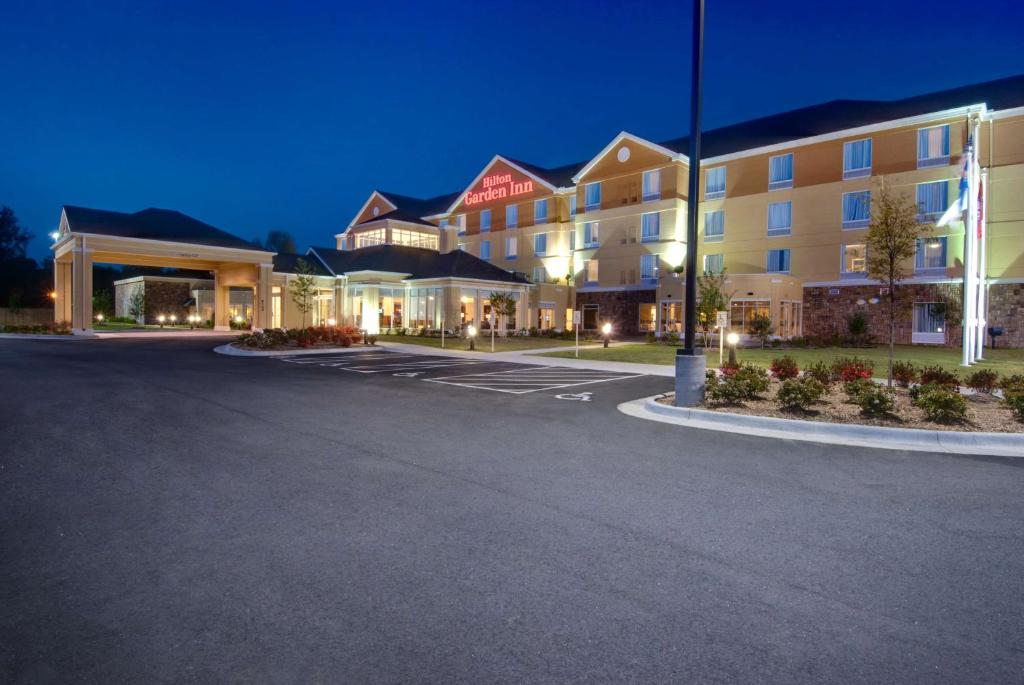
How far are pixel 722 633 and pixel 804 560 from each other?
1.36m

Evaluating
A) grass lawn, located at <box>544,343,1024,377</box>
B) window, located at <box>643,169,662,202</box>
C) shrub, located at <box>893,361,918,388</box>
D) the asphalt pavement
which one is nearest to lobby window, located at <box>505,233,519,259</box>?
window, located at <box>643,169,662,202</box>

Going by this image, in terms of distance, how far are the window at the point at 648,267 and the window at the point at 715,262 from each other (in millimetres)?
3340

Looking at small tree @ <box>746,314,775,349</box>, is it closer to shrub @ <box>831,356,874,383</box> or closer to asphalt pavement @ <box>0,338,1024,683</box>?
shrub @ <box>831,356,874,383</box>

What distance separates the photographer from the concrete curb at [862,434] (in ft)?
25.9

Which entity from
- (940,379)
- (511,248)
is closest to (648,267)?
(511,248)

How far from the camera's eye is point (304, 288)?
36625 millimetres

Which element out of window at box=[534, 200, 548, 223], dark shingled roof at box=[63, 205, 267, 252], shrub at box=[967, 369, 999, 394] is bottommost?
shrub at box=[967, 369, 999, 394]

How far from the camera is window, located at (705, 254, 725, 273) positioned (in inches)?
1460

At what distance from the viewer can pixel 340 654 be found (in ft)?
9.82

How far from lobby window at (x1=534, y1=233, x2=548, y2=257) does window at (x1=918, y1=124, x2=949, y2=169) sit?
78.8 feet

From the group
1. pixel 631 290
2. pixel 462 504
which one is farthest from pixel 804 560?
pixel 631 290

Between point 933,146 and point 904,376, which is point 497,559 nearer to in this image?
point 904,376

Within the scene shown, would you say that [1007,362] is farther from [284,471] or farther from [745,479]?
[284,471]

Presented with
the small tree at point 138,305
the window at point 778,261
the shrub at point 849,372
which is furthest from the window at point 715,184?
the small tree at point 138,305
